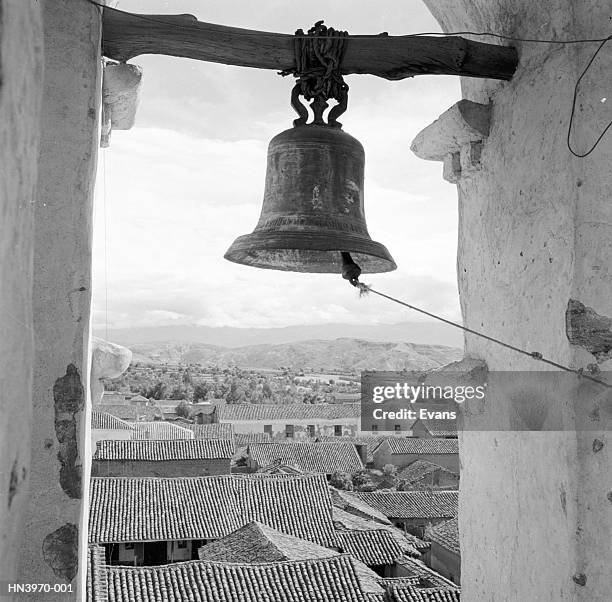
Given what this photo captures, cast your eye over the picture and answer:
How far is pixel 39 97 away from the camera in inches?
77.2

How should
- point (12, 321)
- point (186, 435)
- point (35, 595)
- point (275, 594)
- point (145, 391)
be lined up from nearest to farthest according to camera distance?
point (12, 321), point (35, 595), point (275, 594), point (186, 435), point (145, 391)

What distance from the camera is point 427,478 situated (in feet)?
90.6

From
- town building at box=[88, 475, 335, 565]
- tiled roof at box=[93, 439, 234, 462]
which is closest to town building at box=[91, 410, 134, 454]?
tiled roof at box=[93, 439, 234, 462]

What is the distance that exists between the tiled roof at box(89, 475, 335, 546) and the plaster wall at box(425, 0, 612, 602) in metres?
14.4

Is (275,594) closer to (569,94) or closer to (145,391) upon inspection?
(569,94)

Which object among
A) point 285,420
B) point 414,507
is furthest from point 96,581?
point 285,420

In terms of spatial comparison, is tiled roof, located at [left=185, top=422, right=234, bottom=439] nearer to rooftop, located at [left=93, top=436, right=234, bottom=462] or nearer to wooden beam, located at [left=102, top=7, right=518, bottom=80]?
rooftop, located at [left=93, top=436, right=234, bottom=462]

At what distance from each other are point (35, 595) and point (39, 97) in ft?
4.29

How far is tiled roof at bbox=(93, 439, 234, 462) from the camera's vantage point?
865 inches

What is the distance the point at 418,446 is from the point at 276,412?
10121 mm

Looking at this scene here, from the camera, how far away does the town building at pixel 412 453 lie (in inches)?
1196

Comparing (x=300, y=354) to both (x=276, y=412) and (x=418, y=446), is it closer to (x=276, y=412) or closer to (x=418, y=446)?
(x=276, y=412)

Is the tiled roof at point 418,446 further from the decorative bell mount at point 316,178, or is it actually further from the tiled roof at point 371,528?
the decorative bell mount at point 316,178

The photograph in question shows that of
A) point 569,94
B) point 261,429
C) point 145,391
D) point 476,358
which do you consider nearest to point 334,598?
point 476,358
